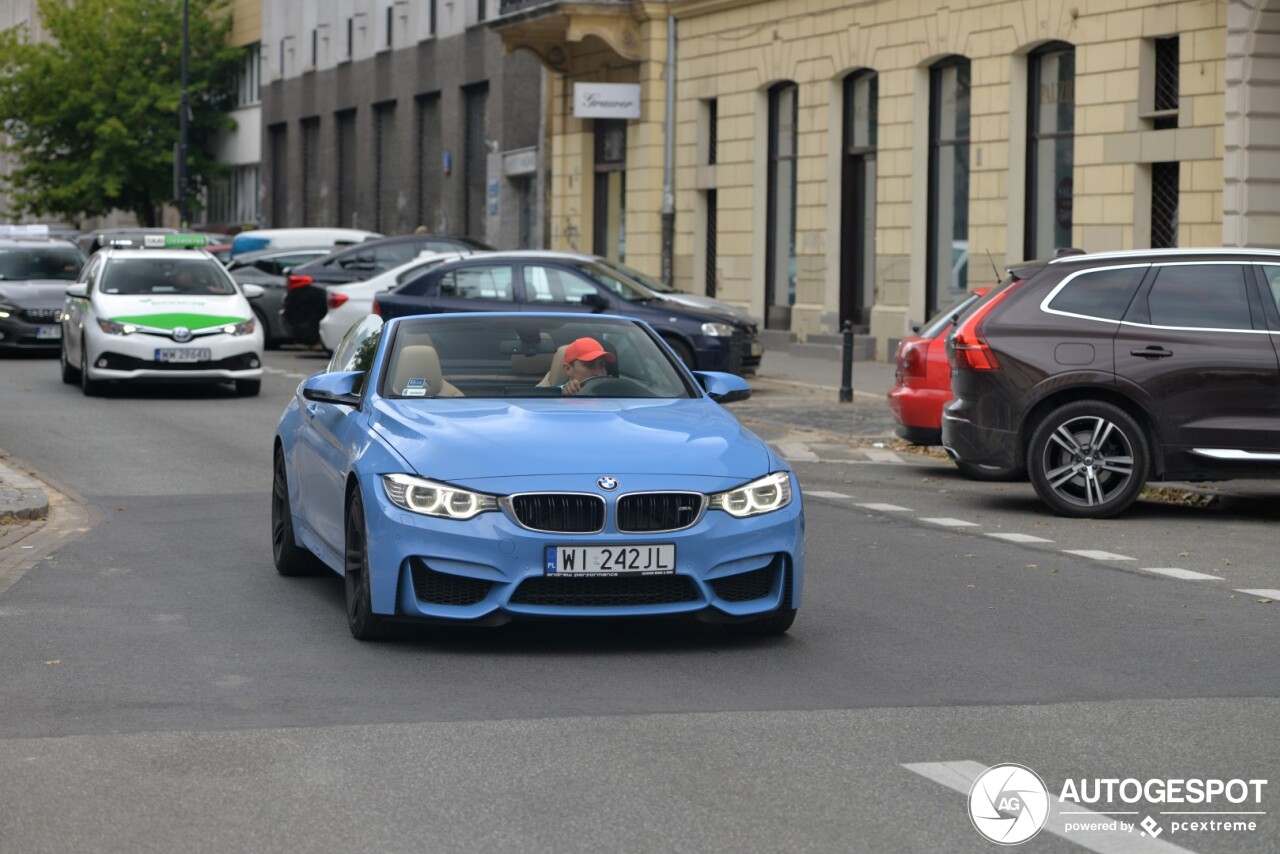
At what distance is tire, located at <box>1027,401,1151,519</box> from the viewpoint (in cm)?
1360

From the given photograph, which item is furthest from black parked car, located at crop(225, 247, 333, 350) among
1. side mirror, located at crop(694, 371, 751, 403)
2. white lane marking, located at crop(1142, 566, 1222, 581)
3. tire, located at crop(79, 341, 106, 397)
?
side mirror, located at crop(694, 371, 751, 403)

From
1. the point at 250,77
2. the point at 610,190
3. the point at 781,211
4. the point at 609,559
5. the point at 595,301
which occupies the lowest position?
the point at 609,559

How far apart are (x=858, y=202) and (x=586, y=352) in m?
23.7

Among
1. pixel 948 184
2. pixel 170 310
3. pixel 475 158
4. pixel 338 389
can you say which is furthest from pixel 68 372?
pixel 475 158

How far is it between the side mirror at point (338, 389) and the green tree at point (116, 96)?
58.2m

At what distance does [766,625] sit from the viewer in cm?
888

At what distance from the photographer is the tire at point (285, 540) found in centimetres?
1063

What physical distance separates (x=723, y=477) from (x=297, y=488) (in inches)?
107

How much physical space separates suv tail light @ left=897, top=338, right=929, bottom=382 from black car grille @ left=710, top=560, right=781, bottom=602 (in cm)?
804

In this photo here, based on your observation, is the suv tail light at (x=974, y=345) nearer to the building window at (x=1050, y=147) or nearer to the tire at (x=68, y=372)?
the tire at (x=68, y=372)

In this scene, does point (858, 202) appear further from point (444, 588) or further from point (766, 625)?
point (444, 588)

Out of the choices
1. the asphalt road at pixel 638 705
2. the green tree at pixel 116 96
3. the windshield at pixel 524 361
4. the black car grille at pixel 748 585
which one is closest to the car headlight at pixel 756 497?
the black car grille at pixel 748 585

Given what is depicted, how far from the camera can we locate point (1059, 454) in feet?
45.3

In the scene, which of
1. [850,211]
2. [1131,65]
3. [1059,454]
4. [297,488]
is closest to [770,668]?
[297,488]
